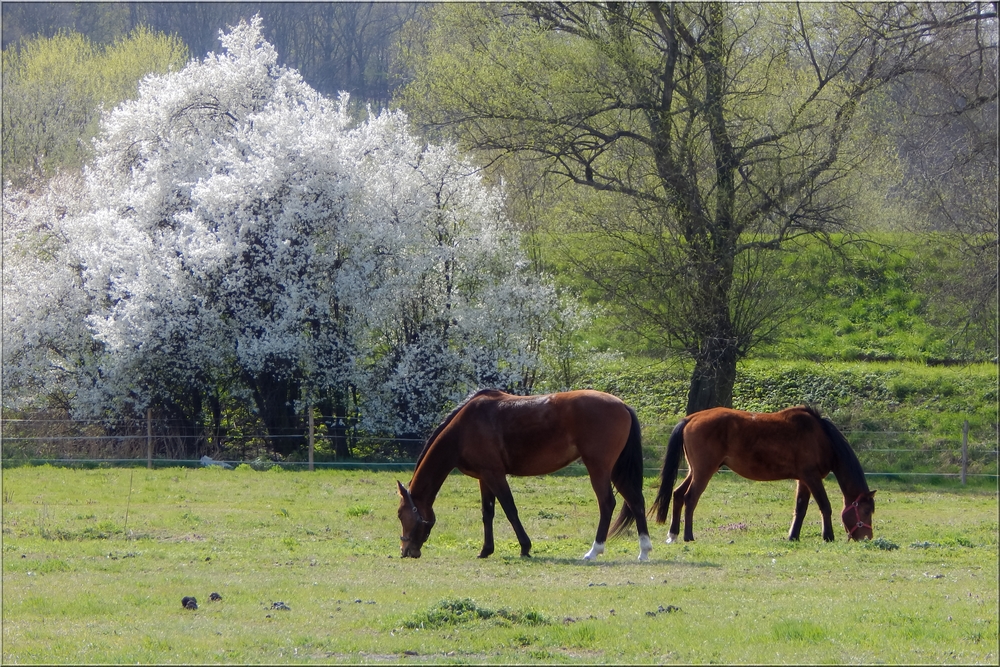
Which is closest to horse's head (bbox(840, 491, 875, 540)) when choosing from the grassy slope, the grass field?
the grass field

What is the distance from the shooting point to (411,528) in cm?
1123

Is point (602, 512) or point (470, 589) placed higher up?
point (602, 512)

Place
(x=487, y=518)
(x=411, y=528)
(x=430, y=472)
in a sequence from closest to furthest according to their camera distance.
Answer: (x=411, y=528) < (x=487, y=518) < (x=430, y=472)

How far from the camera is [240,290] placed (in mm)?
23797

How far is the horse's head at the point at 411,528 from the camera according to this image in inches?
440

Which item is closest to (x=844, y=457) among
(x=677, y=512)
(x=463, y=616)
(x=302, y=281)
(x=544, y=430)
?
(x=677, y=512)

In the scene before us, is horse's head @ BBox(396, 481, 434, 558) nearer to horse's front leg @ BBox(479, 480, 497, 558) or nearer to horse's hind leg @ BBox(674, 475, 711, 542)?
horse's front leg @ BBox(479, 480, 497, 558)

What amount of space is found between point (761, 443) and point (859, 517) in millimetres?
1483

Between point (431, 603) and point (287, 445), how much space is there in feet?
55.3

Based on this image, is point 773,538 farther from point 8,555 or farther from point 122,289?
point 122,289

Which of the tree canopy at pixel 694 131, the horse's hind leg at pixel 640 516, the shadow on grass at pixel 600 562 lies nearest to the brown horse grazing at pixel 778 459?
the horse's hind leg at pixel 640 516

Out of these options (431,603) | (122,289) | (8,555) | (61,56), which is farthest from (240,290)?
(61,56)

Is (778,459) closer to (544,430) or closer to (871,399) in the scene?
(544,430)

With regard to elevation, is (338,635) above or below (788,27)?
below
